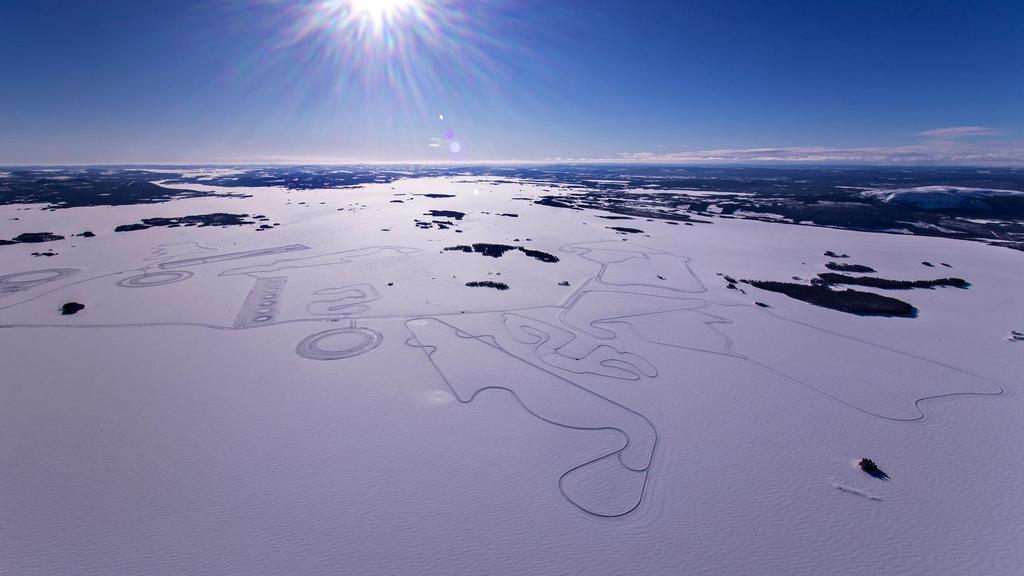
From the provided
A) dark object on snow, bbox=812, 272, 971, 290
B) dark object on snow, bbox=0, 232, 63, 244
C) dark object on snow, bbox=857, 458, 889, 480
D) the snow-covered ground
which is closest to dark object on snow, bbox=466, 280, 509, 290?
the snow-covered ground

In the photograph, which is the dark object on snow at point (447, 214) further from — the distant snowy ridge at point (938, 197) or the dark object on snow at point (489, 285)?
the distant snowy ridge at point (938, 197)

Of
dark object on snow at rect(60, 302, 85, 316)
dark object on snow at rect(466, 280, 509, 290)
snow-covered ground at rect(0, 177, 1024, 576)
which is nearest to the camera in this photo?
snow-covered ground at rect(0, 177, 1024, 576)

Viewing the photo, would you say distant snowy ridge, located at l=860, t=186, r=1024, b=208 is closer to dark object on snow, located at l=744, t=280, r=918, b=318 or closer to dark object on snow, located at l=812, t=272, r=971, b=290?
dark object on snow, located at l=812, t=272, r=971, b=290

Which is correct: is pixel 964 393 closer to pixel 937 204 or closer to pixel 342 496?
pixel 342 496

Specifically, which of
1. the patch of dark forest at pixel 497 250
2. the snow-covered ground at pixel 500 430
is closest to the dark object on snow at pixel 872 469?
the snow-covered ground at pixel 500 430

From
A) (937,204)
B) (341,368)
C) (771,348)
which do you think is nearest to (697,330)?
(771,348)

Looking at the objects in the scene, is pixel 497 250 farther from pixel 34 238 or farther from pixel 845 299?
pixel 34 238
